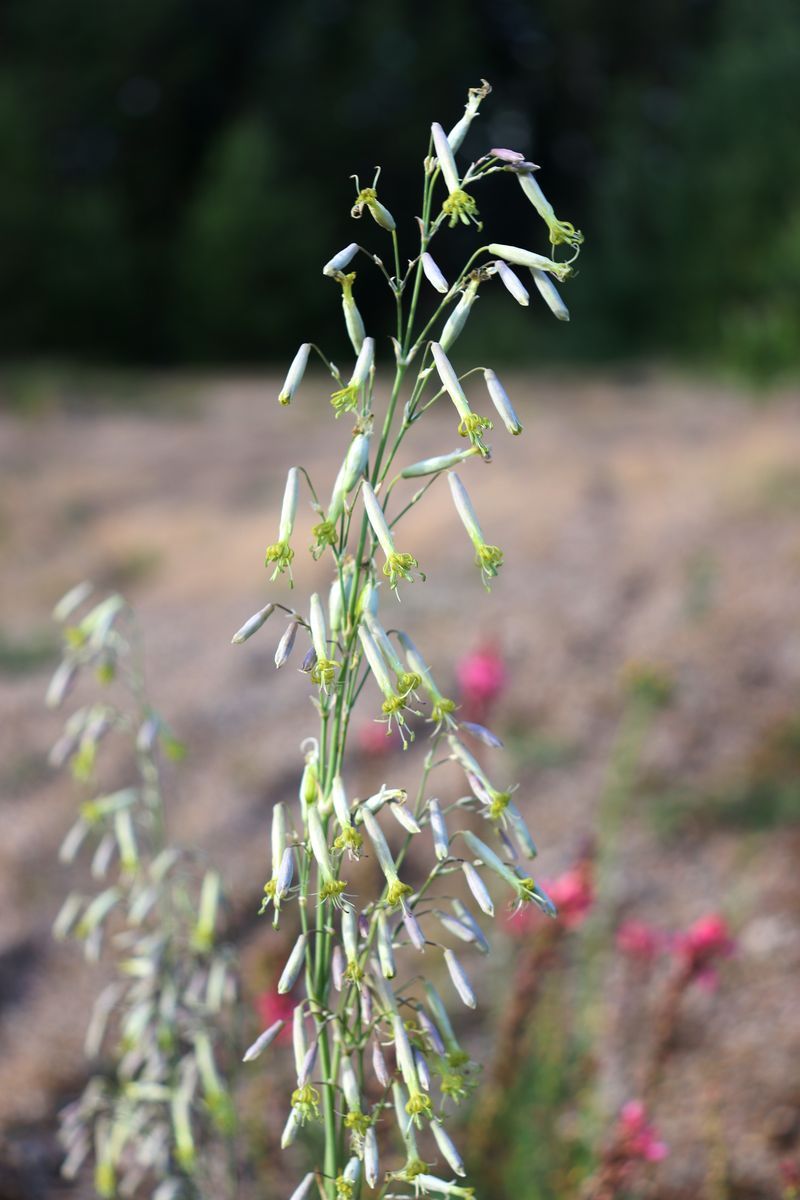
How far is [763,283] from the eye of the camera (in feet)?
47.5

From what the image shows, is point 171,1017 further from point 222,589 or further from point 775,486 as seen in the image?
point 775,486

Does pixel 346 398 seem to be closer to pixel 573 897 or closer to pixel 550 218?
pixel 550 218

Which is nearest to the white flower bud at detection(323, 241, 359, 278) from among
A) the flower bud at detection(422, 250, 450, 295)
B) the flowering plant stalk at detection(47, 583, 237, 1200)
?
the flower bud at detection(422, 250, 450, 295)

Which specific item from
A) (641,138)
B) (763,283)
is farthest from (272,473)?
(641,138)

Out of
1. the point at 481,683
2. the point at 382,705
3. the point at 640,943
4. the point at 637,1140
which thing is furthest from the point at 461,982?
the point at 481,683

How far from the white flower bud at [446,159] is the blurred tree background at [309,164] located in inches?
485

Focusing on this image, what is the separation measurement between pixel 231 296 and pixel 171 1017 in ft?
54.7

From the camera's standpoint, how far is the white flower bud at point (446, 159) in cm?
157

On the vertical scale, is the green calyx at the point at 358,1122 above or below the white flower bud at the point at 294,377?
below

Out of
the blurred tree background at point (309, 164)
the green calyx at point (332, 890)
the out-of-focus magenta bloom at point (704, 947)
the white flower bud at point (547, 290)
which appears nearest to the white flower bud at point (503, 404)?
the white flower bud at point (547, 290)

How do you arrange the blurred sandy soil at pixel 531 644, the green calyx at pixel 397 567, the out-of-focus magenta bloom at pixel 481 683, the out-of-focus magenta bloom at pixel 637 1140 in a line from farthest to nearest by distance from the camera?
the blurred sandy soil at pixel 531 644 < the out-of-focus magenta bloom at pixel 481 683 < the out-of-focus magenta bloom at pixel 637 1140 < the green calyx at pixel 397 567

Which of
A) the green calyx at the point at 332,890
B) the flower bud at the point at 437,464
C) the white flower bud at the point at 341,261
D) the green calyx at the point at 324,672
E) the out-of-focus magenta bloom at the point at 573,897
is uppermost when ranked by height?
the white flower bud at the point at 341,261

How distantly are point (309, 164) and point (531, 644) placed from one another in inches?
618

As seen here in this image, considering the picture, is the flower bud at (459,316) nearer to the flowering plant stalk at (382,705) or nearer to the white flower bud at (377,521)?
the flowering plant stalk at (382,705)
